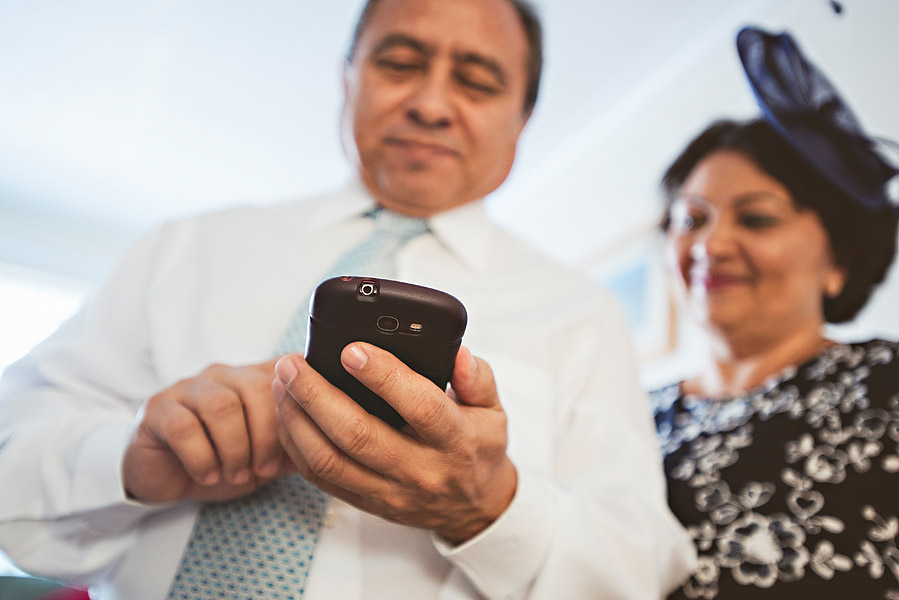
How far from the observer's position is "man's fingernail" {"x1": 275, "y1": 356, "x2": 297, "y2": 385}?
476 millimetres

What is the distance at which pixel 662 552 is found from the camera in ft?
2.50

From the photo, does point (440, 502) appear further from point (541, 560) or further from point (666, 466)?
point (666, 466)

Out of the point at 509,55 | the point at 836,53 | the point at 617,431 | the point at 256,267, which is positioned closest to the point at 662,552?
the point at 617,431

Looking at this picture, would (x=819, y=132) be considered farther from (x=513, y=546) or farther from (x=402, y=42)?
(x=513, y=546)

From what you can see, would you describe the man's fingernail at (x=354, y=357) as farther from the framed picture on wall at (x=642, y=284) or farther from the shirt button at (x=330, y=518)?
the framed picture on wall at (x=642, y=284)

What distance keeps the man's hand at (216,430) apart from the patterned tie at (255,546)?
56mm

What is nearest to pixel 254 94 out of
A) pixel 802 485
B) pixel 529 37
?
pixel 529 37

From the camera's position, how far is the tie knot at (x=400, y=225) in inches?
36.5

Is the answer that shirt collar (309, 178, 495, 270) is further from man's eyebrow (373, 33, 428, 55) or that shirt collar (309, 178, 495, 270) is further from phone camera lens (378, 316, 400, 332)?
phone camera lens (378, 316, 400, 332)

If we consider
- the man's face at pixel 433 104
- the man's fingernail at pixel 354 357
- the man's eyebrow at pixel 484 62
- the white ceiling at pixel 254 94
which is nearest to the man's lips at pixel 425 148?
the man's face at pixel 433 104

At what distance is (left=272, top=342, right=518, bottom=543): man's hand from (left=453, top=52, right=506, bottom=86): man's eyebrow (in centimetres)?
62

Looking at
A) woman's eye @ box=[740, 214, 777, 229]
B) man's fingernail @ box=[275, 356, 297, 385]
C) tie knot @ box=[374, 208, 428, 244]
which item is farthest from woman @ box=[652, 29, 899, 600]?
man's fingernail @ box=[275, 356, 297, 385]

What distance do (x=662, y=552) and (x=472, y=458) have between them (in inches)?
15.0

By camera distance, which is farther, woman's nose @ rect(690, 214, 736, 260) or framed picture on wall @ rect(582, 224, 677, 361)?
framed picture on wall @ rect(582, 224, 677, 361)
